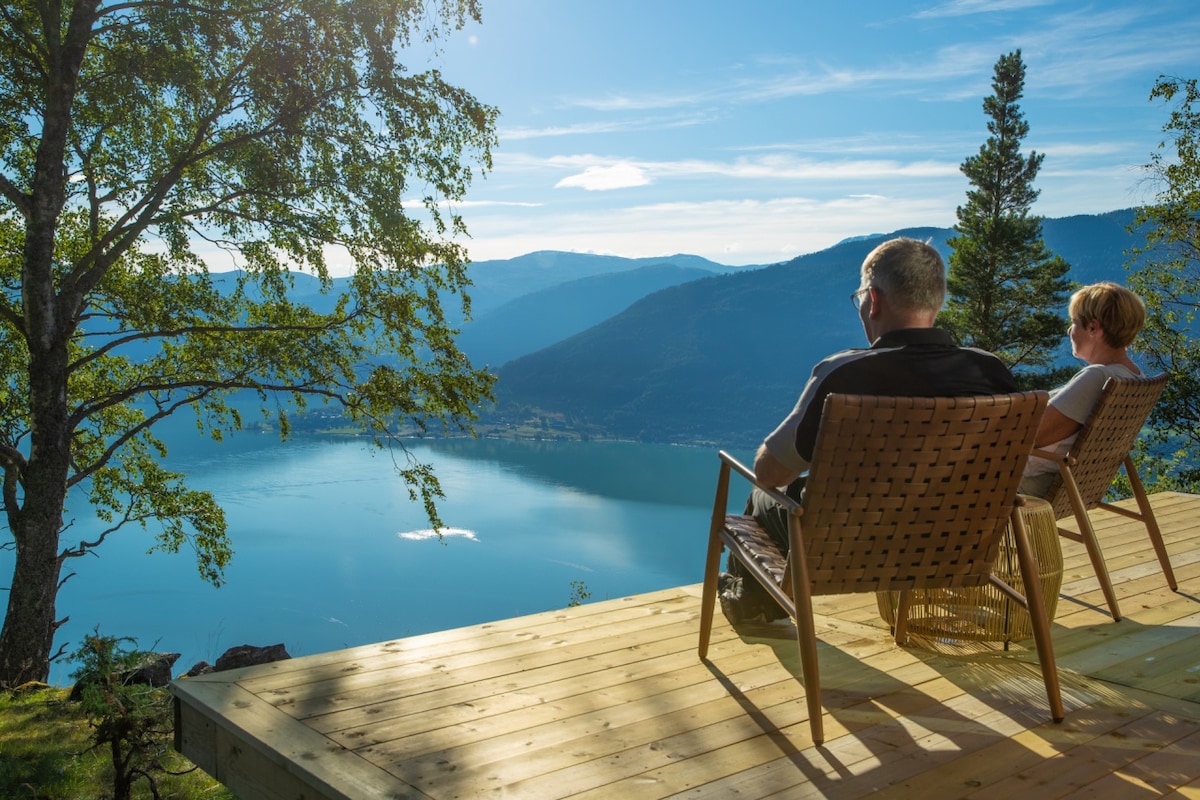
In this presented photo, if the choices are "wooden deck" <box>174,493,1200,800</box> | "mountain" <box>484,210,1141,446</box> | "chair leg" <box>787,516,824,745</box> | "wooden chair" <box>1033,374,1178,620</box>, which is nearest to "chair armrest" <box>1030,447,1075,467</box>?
"wooden chair" <box>1033,374,1178,620</box>

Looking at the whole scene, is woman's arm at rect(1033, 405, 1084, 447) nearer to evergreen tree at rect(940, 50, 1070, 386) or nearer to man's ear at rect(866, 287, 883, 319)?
man's ear at rect(866, 287, 883, 319)

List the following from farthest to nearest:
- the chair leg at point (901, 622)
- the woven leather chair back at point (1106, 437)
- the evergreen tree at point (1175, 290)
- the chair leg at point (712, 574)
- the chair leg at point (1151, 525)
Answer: the evergreen tree at point (1175, 290) → the chair leg at point (1151, 525) → the woven leather chair back at point (1106, 437) → the chair leg at point (901, 622) → the chair leg at point (712, 574)

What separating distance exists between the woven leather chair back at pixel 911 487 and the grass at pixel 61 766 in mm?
3381

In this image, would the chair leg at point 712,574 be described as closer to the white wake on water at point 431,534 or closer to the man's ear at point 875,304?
the man's ear at point 875,304

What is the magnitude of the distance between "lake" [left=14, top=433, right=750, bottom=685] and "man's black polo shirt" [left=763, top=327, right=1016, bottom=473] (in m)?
26.6

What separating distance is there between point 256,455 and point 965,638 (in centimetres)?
6642

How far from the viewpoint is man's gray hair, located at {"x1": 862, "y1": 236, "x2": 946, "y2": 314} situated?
2217 mm

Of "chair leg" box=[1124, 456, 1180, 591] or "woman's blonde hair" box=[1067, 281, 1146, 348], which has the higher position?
"woman's blonde hair" box=[1067, 281, 1146, 348]

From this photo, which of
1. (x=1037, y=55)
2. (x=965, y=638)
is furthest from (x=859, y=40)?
(x=965, y=638)

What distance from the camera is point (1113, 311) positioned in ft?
10.1

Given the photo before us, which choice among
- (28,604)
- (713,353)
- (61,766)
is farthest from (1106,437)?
(713,353)

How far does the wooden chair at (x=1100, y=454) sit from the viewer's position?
2988 millimetres

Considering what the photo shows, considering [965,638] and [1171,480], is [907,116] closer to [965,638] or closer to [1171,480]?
[1171,480]

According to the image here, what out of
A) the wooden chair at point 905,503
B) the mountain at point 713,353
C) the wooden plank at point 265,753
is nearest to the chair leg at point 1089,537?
the wooden chair at point 905,503
